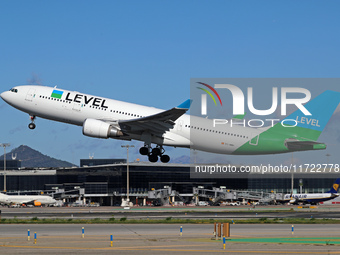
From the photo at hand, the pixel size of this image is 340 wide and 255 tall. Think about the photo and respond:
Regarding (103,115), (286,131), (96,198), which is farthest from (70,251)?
(96,198)

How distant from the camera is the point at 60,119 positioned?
187ft

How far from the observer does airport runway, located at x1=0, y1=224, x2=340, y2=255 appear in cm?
3519

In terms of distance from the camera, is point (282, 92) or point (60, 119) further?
point (282, 92)

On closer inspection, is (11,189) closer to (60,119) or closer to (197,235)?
(60,119)

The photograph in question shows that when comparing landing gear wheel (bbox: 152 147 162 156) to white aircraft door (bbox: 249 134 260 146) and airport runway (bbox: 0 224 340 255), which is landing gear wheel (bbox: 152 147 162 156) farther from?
white aircraft door (bbox: 249 134 260 146)

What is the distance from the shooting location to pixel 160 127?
186 feet

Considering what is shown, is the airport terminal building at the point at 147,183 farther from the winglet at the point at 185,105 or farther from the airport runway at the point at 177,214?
the winglet at the point at 185,105

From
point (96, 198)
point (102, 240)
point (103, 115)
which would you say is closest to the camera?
point (102, 240)

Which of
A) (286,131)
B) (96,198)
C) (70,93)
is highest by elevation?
(70,93)

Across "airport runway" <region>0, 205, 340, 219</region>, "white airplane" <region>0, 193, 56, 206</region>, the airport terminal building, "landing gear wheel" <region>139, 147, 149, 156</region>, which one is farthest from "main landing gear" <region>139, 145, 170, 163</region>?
the airport terminal building

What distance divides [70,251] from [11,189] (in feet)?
498

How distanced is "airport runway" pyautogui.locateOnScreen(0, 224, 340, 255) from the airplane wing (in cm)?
986

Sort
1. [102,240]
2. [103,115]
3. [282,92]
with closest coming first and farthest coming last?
1. [102,240]
2. [103,115]
3. [282,92]

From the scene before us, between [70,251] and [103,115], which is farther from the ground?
[103,115]
